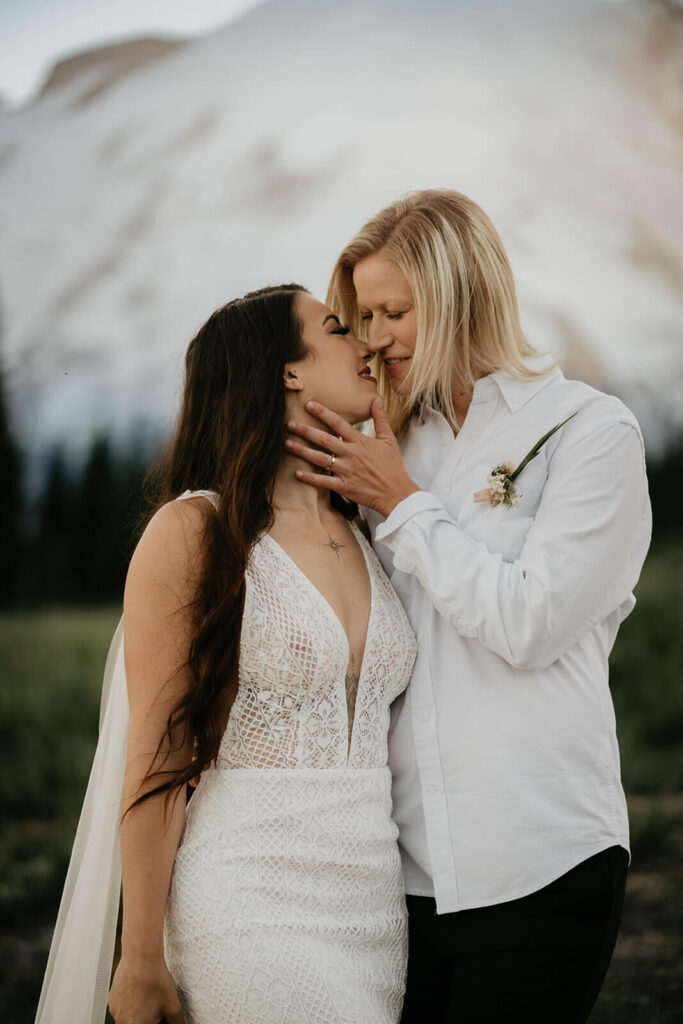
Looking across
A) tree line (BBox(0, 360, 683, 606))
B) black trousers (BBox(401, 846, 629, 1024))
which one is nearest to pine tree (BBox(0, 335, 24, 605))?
tree line (BBox(0, 360, 683, 606))

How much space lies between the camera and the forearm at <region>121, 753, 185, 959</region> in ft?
5.58

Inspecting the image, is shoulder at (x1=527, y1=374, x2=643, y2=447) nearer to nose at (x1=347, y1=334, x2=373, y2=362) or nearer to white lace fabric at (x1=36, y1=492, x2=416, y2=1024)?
Answer: nose at (x1=347, y1=334, x2=373, y2=362)

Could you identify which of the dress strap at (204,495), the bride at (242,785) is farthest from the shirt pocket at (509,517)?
the dress strap at (204,495)

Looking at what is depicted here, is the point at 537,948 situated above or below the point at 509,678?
below

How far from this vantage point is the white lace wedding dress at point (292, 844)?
1662 millimetres

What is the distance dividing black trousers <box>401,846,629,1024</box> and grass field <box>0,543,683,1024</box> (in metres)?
1.76

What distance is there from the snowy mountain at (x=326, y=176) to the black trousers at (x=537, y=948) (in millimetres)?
3062

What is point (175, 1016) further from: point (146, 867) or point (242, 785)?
point (242, 785)

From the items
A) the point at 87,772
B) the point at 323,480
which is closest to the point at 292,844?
the point at 323,480

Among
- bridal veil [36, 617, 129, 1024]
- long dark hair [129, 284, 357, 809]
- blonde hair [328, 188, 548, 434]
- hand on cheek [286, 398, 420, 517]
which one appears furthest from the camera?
blonde hair [328, 188, 548, 434]

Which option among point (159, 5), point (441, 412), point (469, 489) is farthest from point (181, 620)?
point (159, 5)

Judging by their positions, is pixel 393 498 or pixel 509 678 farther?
pixel 393 498

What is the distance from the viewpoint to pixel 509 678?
1892mm

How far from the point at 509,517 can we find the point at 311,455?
0.43 meters
